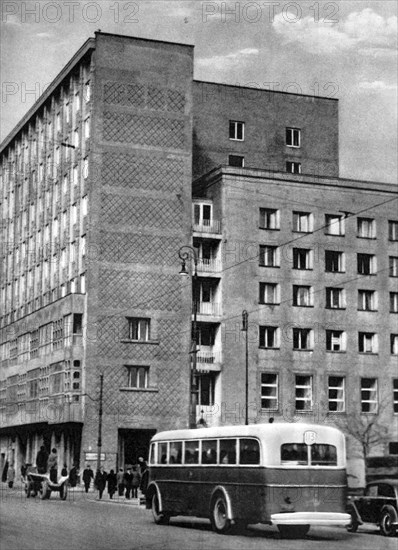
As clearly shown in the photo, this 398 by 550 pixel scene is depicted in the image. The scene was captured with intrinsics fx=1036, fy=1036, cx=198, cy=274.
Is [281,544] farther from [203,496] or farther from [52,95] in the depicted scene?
[52,95]

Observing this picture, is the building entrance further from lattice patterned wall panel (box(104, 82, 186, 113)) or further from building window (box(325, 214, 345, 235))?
lattice patterned wall panel (box(104, 82, 186, 113))

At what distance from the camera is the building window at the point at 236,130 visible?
72.1 meters

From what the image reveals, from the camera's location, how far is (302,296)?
2525 inches

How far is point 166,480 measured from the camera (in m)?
27.2

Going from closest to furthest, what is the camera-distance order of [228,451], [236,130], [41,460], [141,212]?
[228,451] < [41,460] < [141,212] < [236,130]

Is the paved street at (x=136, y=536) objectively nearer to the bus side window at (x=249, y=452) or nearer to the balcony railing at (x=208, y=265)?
the bus side window at (x=249, y=452)

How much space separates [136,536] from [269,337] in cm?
4164

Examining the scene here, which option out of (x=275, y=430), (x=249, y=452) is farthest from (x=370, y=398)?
(x=275, y=430)

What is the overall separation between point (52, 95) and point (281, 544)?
5338 cm

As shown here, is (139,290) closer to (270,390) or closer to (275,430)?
(270,390)

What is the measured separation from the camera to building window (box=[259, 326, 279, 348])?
62938 mm

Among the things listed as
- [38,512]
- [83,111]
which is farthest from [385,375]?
[38,512]

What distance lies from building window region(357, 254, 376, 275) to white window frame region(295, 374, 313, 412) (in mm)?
7818

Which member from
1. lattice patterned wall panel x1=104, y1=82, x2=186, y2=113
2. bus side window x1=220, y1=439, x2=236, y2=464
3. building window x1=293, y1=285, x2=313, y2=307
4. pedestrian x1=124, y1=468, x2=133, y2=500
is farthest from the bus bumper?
lattice patterned wall panel x1=104, y1=82, x2=186, y2=113
